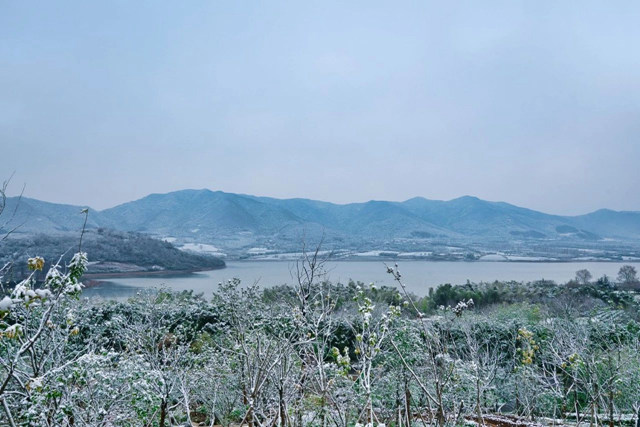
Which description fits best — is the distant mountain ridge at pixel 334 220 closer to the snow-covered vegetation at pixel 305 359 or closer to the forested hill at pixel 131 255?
the forested hill at pixel 131 255

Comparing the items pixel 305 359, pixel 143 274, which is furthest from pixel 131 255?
pixel 305 359

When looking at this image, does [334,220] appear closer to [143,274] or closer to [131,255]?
[131,255]

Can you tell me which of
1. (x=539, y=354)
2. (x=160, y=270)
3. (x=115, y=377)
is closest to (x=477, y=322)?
(x=539, y=354)

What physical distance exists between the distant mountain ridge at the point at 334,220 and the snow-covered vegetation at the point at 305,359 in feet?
40.9

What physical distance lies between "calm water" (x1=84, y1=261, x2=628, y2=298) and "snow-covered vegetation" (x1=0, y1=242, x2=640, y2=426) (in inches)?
21.4

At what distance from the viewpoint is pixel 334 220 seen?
4453 cm

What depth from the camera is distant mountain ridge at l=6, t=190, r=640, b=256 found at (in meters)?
30.5

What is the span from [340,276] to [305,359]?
709 centimetres

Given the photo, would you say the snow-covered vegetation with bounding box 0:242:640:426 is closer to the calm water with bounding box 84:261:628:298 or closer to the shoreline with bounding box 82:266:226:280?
the calm water with bounding box 84:261:628:298

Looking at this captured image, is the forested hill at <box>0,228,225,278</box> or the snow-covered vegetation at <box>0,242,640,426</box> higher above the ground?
the forested hill at <box>0,228,225,278</box>

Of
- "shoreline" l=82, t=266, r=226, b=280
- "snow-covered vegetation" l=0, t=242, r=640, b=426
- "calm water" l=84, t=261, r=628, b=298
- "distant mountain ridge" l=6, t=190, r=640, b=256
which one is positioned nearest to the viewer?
"snow-covered vegetation" l=0, t=242, r=640, b=426

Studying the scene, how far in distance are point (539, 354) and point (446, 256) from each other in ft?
54.5

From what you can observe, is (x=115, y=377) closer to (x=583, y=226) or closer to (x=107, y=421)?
(x=107, y=421)

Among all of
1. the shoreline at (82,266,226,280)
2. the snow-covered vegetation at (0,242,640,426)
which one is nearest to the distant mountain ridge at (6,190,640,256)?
the shoreline at (82,266,226,280)
